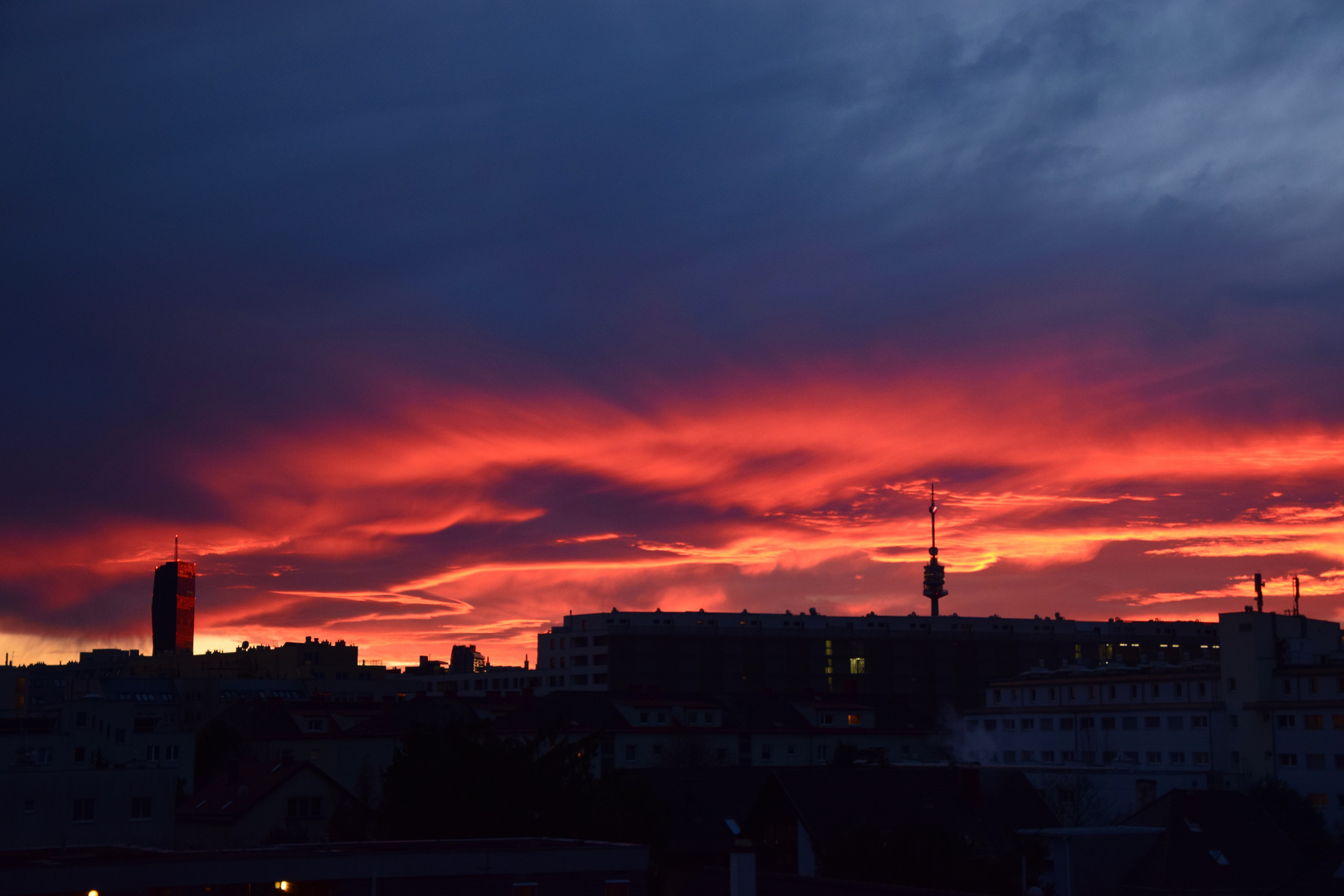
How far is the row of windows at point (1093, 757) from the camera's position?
5188 inches

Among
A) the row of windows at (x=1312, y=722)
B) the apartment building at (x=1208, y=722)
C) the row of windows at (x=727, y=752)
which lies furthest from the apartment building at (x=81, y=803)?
the row of windows at (x=1312, y=722)

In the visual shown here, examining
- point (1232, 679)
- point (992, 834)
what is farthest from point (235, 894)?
point (1232, 679)

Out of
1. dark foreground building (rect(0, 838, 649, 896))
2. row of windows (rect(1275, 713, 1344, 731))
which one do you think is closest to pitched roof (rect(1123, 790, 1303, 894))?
dark foreground building (rect(0, 838, 649, 896))

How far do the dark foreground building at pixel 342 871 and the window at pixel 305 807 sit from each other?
4466 cm

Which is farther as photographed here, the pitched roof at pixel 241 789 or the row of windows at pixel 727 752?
the row of windows at pixel 727 752

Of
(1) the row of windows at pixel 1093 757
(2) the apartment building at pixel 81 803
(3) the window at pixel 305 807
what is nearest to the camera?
(2) the apartment building at pixel 81 803

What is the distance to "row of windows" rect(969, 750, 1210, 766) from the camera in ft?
432

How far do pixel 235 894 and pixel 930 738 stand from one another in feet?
378

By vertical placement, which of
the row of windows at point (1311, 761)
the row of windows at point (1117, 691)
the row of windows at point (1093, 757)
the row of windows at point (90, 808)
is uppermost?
the row of windows at point (1117, 691)

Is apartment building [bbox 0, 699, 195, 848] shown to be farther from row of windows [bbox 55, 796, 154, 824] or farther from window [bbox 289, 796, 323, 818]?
window [bbox 289, 796, 323, 818]

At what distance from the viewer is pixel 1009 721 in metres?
153

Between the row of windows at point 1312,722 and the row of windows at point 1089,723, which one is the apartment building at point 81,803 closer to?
the row of windows at point 1089,723

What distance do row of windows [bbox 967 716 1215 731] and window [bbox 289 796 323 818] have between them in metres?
83.8

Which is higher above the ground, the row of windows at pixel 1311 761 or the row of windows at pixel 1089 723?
the row of windows at pixel 1089 723
